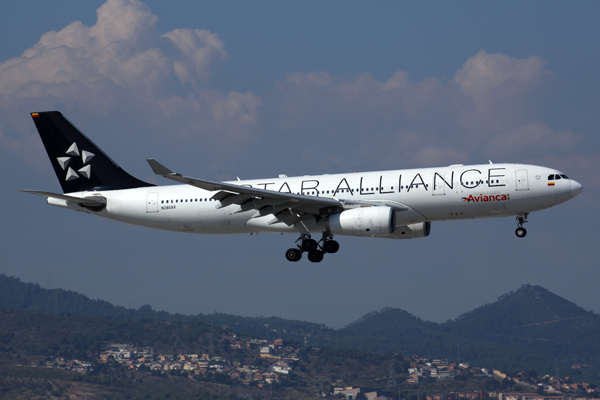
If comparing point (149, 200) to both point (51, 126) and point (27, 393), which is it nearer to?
point (51, 126)

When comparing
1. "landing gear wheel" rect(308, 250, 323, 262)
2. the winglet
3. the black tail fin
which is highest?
the black tail fin

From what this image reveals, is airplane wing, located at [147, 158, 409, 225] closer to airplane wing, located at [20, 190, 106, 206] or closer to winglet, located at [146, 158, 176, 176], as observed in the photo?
winglet, located at [146, 158, 176, 176]

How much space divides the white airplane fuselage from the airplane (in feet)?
0.18

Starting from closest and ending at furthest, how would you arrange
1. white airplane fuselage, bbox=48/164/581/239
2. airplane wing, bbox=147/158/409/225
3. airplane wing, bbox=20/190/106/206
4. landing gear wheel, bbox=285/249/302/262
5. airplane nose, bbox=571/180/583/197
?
airplane wing, bbox=147/158/409/225 < white airplane fuselage, bbox=48/164/581/239 < airplane nose, bbox=571/180/583/197 < landing gear wheel, bbox=285/249/302/262 < airplane wing, bbox=20/190/106/206

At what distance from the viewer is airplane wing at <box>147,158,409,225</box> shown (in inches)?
1654

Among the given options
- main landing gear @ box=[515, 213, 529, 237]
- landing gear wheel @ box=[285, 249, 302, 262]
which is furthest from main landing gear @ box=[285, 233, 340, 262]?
main landing gear @ box=[515, 213, 529, 237]

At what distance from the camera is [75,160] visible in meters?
52.8

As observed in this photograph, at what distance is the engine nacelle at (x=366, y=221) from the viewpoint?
42094 millimetres

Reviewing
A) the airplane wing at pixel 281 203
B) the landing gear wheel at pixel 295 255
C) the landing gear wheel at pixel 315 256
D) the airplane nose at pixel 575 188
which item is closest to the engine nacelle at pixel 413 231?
the airplane wing at pixel 281 203

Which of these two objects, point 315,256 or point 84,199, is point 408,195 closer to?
point 315,256

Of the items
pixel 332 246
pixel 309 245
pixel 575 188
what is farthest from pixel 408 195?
pixel 575 188

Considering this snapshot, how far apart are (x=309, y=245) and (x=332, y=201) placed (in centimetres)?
411

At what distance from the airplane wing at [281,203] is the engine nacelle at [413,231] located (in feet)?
13.2

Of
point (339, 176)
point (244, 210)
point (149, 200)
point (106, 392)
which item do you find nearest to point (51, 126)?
point (149, 200)
